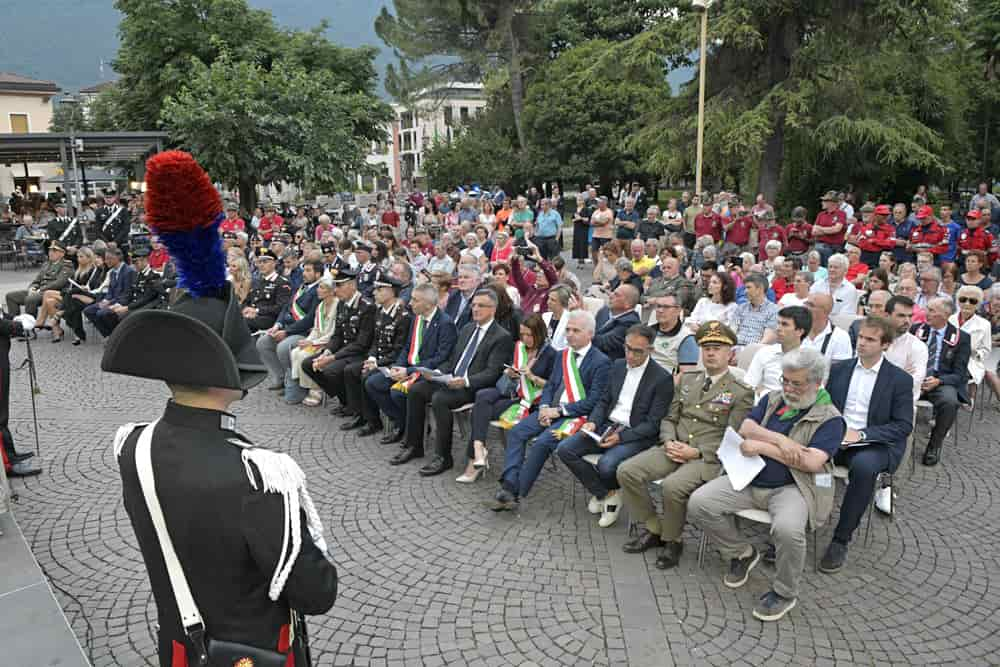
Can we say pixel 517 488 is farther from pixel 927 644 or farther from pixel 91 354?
pixel 91 354

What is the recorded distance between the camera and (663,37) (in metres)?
19.2

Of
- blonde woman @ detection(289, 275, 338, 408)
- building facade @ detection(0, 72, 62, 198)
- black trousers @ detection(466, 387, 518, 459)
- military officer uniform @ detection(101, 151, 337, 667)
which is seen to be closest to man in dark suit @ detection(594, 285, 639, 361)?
black trousers @ detection(466, 387, 518, 459)

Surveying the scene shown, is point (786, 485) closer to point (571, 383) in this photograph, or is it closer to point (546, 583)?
point (546, 583)

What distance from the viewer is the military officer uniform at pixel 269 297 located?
9812 millimetres

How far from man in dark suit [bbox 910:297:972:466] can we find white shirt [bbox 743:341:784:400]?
4.98 ft

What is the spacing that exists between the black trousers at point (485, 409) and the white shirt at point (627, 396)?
1171mm

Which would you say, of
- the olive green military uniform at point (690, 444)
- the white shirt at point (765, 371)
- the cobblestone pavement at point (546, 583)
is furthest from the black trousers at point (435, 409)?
the white shirt at point (765, 371)

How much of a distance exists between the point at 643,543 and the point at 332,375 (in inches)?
159

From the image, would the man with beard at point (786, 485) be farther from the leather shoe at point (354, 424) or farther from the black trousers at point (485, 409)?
the leather shoe at point (354, 424)

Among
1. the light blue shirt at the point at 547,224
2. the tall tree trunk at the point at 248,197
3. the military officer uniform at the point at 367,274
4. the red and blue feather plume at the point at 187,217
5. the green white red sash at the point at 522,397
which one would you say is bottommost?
the green white red sash at the point at 522,397

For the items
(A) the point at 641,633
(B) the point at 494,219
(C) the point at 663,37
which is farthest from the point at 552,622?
(C) the point at 663,37

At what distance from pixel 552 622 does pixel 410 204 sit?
2615 cm

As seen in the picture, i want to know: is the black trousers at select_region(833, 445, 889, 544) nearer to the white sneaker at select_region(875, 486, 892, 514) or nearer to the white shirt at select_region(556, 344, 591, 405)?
the white sneaker at select_region(875, 486, 892, 514)

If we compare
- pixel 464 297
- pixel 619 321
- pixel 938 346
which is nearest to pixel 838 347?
pixel 938 346
